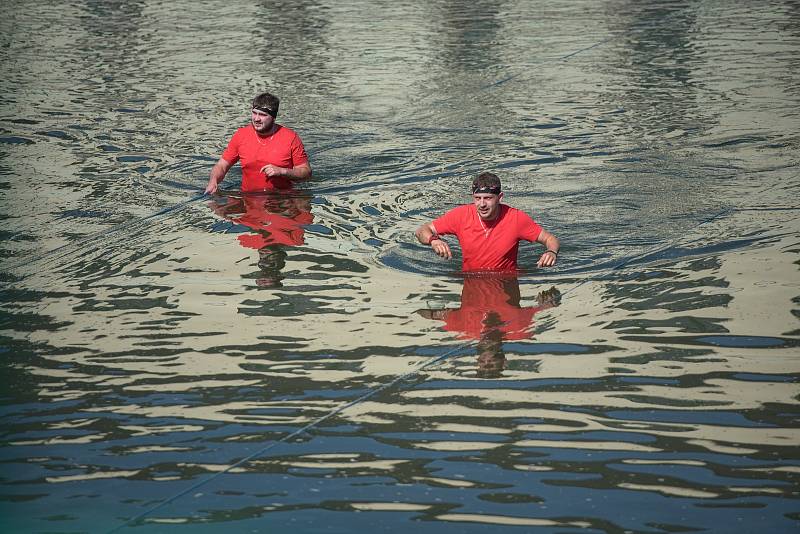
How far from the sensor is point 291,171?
13.2 m

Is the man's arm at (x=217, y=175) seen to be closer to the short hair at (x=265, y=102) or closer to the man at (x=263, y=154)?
the man at (x=263, y=154)

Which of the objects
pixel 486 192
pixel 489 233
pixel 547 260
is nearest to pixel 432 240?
pixel 489 233

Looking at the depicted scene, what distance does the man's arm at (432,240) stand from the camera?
9.77 metres

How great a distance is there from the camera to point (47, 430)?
23.2ft

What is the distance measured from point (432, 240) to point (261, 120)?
3.98 metres

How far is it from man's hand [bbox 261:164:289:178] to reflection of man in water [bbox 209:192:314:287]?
398 mm

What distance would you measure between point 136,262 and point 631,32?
1842 cm

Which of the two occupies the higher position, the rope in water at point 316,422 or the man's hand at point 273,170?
the man's hand at point 273,170

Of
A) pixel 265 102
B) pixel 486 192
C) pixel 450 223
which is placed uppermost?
pixel 265 102

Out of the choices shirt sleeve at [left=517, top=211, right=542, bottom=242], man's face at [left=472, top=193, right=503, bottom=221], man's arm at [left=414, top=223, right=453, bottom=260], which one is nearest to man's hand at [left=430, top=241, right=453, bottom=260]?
man's arm at [left=414, top=223, right=453, bottom=260]

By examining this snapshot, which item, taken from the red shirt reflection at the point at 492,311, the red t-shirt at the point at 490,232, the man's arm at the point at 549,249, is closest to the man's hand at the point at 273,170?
the red t-shirt at the point at 490,232

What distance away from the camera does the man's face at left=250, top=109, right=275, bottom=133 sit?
13117 millimetres

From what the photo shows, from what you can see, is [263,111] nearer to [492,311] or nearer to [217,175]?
[217,175]

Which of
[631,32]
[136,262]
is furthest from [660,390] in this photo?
[631,32]
